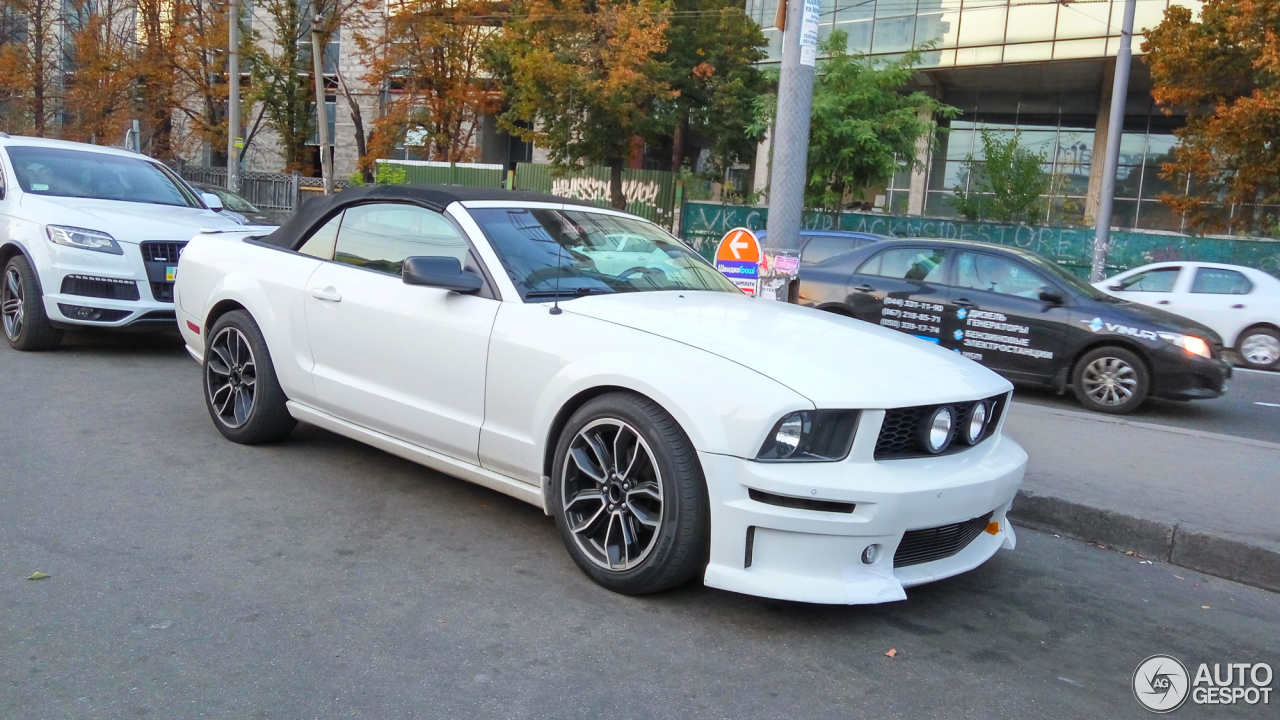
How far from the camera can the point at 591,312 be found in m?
4.40

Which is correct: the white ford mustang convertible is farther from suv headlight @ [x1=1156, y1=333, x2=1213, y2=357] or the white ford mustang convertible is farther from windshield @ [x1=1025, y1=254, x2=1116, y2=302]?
suv headlight @ [x1=1156, y1=333, x2=1213, y2=357]

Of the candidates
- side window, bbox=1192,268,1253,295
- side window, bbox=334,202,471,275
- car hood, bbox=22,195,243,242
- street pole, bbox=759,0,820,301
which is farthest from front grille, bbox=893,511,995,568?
side window, bbox=1192,268,1253,295

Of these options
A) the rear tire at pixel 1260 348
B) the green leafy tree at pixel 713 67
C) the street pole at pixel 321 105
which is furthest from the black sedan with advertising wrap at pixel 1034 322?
Answer: the street pole at pixel 321 105

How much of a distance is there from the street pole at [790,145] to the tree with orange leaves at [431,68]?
23144 millimetres

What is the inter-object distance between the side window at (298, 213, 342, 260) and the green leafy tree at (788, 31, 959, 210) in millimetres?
17763

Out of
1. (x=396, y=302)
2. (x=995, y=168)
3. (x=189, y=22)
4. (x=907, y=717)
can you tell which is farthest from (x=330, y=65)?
(x=907, y=717)

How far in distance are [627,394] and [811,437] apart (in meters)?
0.76

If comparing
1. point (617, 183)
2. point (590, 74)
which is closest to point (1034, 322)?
point (590, 74)

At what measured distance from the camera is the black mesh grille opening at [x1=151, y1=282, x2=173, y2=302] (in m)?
8.25

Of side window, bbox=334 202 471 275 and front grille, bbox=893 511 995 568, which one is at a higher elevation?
side window, bbox=334 202 471 275

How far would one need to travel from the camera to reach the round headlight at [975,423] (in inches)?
161

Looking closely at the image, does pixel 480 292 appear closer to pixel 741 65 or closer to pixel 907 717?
pixel 907 717

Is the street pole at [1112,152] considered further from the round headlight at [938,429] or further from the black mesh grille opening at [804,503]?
the black mesh grille opening at [804,503]

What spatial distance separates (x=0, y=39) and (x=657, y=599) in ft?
111
